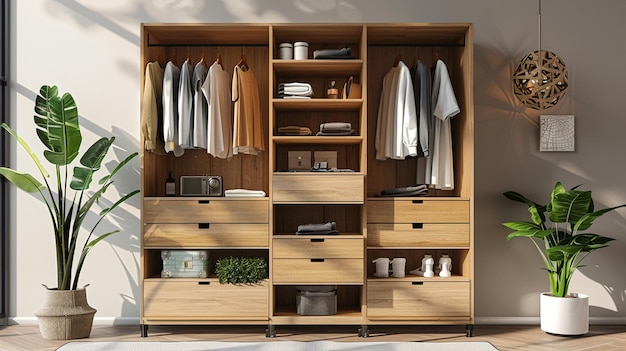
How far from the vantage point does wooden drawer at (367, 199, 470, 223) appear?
478 centimetres

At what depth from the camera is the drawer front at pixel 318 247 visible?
4.74 m

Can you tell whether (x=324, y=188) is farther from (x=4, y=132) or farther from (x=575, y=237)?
(x=4, y=132)

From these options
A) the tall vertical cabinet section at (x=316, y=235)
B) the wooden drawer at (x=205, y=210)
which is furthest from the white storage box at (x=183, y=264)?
the wooden drawer at (x=205, y=210)

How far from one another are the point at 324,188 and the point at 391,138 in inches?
26.0

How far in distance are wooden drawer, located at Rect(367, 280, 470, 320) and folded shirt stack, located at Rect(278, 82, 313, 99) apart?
140 centimetres

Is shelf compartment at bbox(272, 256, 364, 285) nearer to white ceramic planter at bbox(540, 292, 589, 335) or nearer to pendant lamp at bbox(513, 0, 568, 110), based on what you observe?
white ceramic planter at bbox(540, 292, 589, 335)

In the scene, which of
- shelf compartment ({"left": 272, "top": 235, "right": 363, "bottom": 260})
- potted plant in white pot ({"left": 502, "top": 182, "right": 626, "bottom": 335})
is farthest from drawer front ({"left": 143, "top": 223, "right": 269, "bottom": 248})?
potted plant in white pot ({"left": 502, "top": 182, "right": 626, "bottom": 335})

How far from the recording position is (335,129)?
192 inches

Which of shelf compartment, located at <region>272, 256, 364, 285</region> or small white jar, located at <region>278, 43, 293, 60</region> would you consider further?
small white jar, located at <region>278, 43, 293, 60</region>

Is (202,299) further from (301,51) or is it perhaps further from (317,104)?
A: (301,51)

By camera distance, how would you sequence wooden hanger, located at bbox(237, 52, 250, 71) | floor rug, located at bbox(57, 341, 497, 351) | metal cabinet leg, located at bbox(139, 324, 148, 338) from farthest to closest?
1. wooden hanger, located at bbox(237, 52, 250, 71)
2. metal cabinet leg, located at bbox(139, 324, 148, 338)
3. floor rug, located at bbox(57, 341, 497, 351)

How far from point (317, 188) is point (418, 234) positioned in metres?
0.77

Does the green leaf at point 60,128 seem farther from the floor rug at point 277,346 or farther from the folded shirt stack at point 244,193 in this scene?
the floor rug at point 277,346

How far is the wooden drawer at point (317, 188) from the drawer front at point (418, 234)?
27 cm
